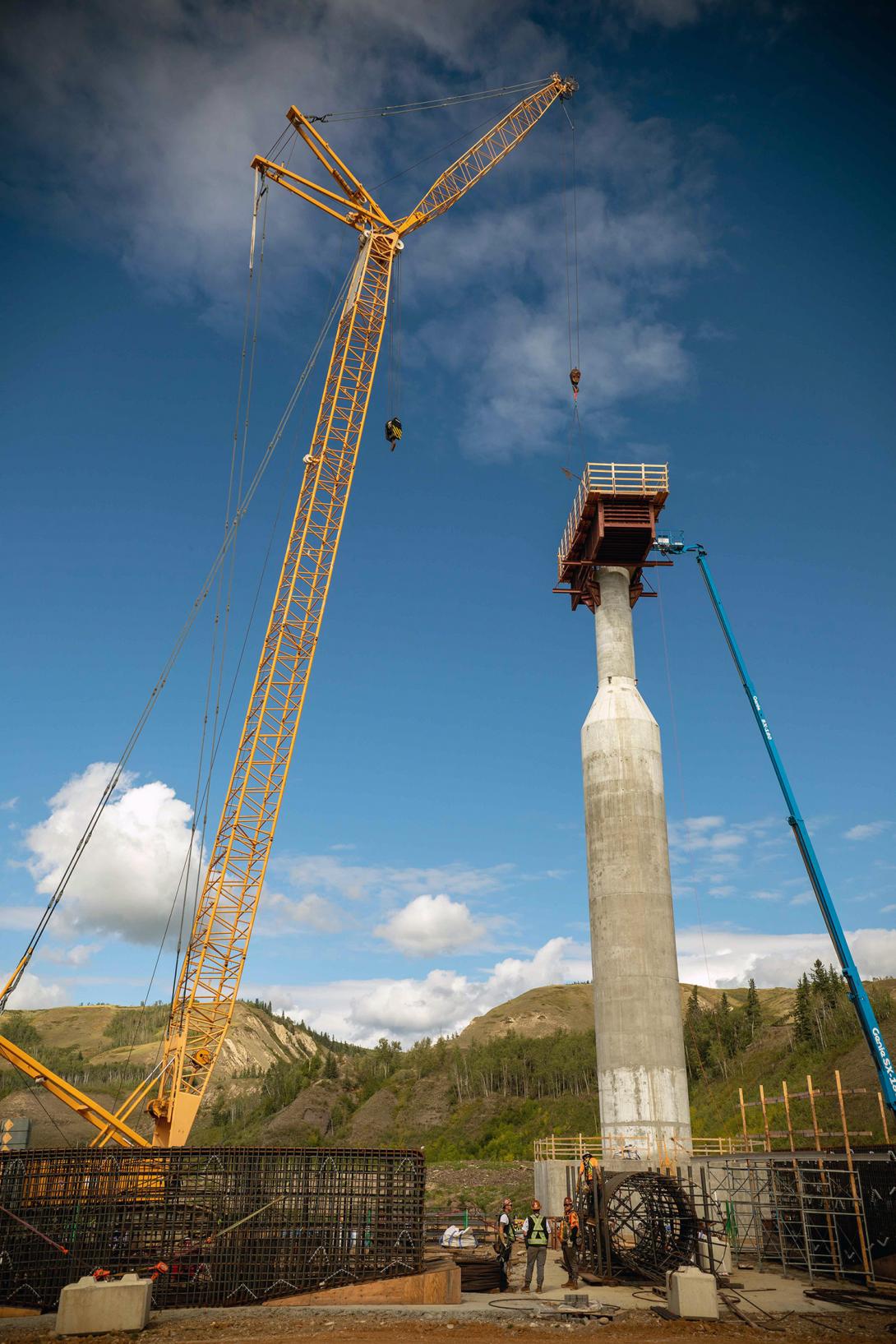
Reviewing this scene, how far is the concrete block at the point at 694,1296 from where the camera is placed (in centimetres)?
1650

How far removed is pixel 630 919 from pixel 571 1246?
1246 cm

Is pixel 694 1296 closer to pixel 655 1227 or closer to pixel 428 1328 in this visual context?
pixel 428 1328

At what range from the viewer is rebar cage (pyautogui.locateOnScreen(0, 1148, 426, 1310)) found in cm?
1788

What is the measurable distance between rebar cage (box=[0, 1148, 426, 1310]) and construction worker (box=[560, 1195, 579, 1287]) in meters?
4.74

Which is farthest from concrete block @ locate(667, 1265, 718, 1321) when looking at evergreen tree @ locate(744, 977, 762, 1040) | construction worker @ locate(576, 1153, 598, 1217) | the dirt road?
evergreen tree @ locate(744, 977, 762, 1040)

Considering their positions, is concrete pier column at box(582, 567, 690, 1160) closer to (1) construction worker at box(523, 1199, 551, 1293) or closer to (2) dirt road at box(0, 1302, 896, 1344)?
(1) construction worker at box(523, 1199, 551, 1293)

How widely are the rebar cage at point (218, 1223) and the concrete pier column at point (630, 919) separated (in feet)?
48.4

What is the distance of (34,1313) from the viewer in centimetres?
1733

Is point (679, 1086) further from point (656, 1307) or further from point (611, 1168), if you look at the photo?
point (656, 1307)

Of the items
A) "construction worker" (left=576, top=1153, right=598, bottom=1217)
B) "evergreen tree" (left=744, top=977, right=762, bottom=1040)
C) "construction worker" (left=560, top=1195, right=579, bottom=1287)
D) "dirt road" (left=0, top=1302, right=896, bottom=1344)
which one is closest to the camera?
"dirt road" (left=0, top=1302, right=896, bottom=1344)

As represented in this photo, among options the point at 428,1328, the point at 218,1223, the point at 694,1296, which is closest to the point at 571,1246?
the point at 694,1296

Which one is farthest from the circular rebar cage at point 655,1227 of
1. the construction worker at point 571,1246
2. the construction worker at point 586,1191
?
the construction worker at point 571,1246

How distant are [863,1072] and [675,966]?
152 feet

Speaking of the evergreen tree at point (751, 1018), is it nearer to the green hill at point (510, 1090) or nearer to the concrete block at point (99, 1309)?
the green hill at point (510, 1090)
